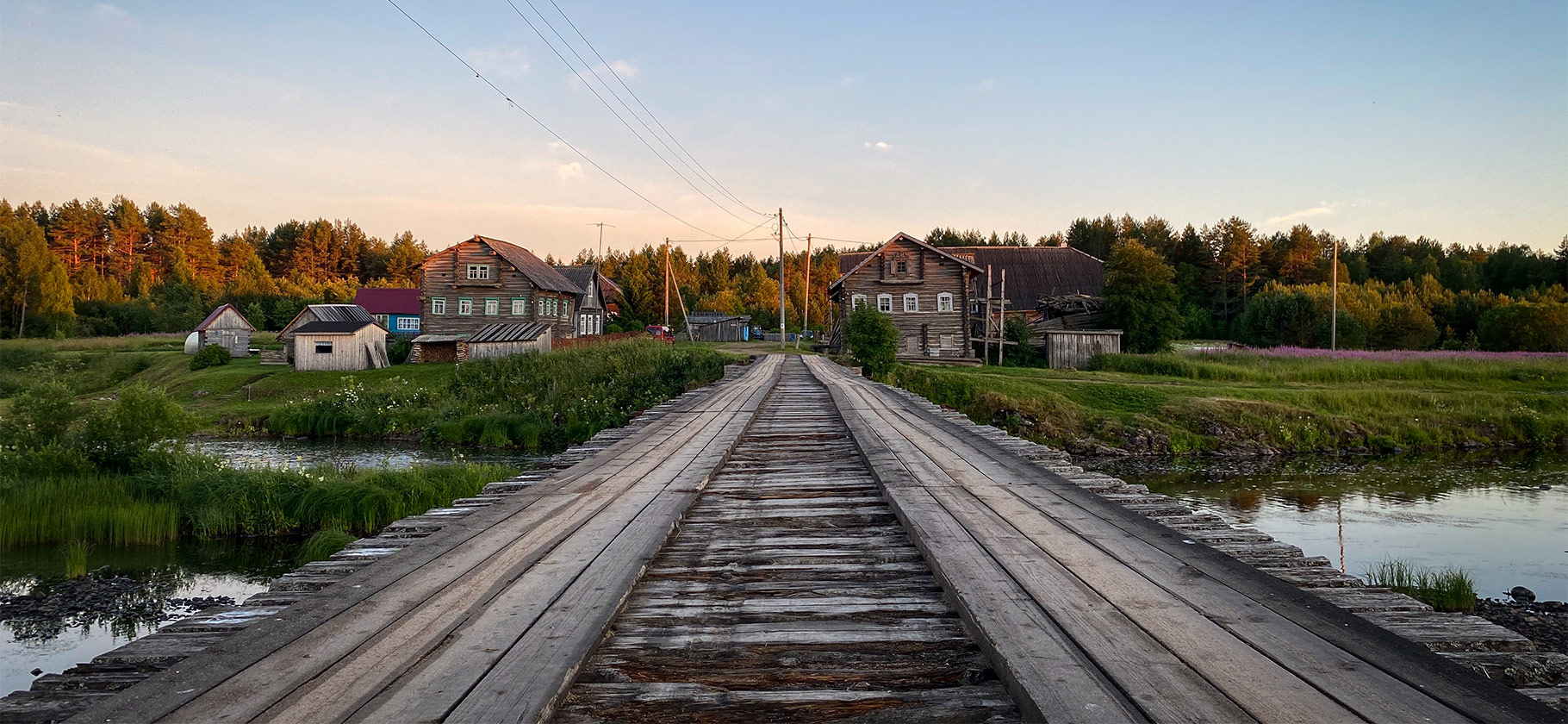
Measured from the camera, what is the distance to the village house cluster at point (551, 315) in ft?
137

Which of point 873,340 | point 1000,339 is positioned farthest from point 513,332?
point 1000,339

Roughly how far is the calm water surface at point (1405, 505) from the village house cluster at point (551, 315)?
19466mm

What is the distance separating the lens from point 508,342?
137 ft

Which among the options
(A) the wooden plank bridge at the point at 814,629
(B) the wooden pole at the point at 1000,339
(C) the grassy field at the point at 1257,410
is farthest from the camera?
(B) the wooden pole at the point at 1000,339

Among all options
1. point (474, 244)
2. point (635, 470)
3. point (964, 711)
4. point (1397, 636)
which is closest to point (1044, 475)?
point (635, 470)

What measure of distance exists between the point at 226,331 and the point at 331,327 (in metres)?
20.2

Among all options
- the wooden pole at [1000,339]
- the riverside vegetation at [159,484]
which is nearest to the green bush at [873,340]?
the riverside vegetation at [159,484]

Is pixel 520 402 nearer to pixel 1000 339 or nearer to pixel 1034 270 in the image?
pixel 1000 339

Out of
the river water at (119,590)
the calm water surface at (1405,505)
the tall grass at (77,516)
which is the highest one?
the tall grass at (77,516)

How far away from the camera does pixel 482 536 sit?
443cm

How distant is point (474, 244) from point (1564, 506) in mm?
46923

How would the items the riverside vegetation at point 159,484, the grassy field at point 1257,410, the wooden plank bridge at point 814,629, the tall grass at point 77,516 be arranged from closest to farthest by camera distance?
the wooden plank bridge at point 814,629 < the tall grass at point 77,516 < the riverside vegetation at point 159,484 < the grassy field at point 1257,410

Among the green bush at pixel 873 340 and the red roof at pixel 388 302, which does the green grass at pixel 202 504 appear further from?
the red roof at pixel 388 302

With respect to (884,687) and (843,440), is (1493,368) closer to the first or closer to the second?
(843,440)
